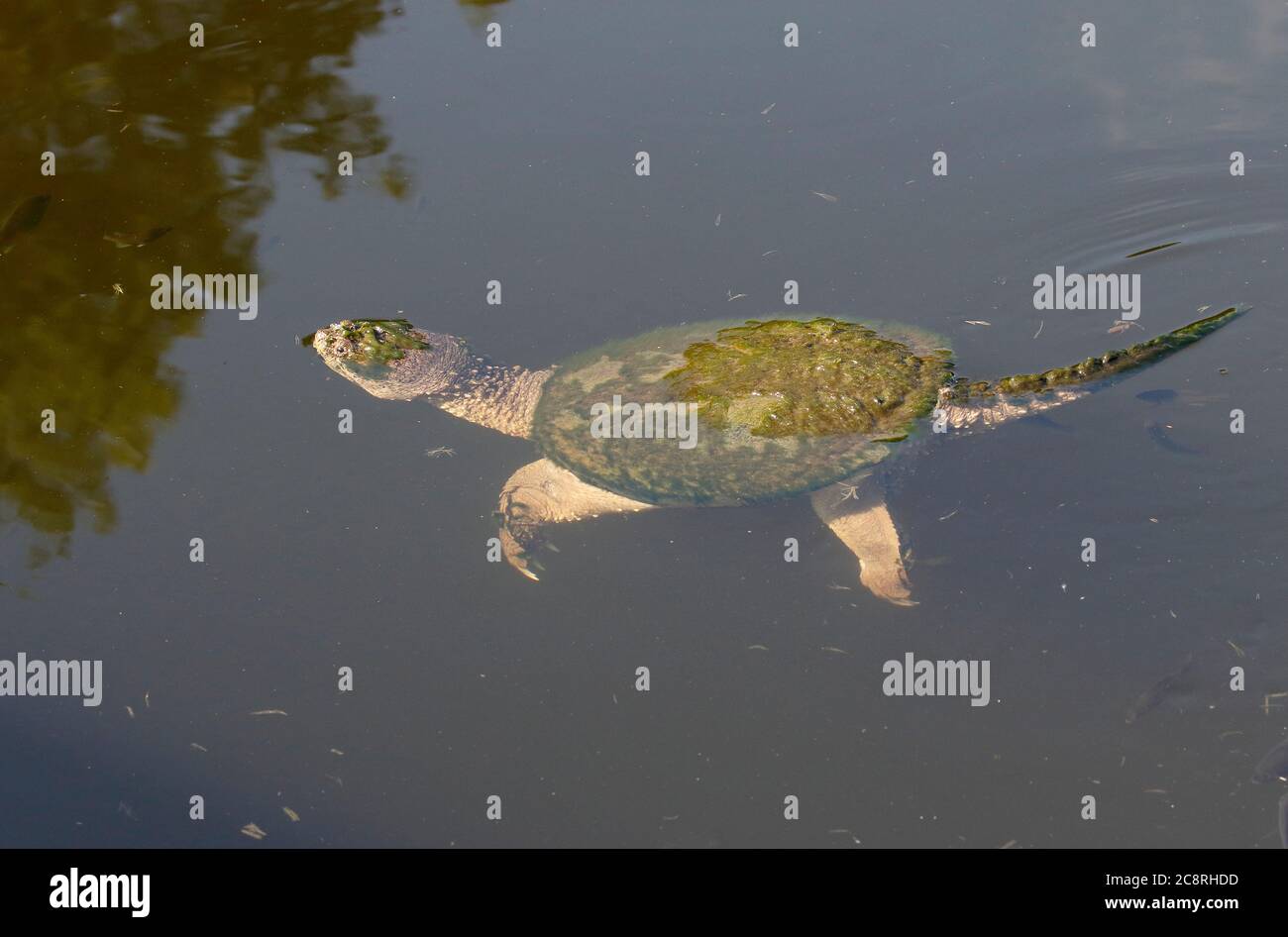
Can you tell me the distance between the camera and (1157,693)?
12.7 ft

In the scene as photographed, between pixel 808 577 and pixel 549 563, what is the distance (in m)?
1.38

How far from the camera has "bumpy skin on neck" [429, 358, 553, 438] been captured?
17.6ft

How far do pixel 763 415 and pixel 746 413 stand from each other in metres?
0.08

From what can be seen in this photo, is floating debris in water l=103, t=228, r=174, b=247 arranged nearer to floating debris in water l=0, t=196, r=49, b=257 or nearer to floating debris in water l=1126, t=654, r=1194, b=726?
floating debris in water l=0, t=196, r=49, b=257

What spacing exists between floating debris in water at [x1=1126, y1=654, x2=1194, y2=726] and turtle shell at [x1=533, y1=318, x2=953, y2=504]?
155 centimetres

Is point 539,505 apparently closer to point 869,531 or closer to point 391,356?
point 391,356

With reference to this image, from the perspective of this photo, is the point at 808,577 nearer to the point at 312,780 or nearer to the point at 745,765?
the point at 745,765

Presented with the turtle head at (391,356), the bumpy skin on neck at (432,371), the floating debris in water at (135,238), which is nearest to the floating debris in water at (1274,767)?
the bumpy skin on neck at (432,371)

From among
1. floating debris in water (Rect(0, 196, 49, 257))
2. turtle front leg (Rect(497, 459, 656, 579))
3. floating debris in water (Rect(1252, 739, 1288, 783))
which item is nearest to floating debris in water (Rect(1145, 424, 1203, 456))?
floating debris in water (Rect(1252, 739, 1288, 783))

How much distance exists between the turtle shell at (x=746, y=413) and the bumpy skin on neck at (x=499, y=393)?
0.50m

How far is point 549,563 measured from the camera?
484 cm

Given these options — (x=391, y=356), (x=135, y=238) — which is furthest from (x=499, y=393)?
(x=135, y=238)
